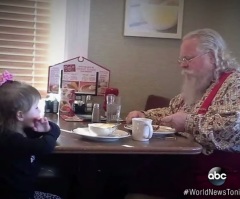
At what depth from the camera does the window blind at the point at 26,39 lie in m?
2.85

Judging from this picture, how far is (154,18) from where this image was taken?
296cm

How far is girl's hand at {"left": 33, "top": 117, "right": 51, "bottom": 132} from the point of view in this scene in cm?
153

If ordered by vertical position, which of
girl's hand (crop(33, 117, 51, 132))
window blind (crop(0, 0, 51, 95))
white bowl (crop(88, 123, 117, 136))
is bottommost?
white bowl (crop(88, 123, 117, 136))

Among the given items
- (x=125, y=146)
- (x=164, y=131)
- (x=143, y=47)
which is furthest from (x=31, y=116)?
(x=143, y=47)

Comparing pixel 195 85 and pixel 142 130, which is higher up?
pixel 195 85

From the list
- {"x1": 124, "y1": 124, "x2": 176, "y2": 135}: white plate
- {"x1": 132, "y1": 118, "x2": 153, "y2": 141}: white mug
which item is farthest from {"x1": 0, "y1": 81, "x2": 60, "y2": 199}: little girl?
{"x1": 124, "y1": 124, "x2": 176, "y2": 135}: white plate

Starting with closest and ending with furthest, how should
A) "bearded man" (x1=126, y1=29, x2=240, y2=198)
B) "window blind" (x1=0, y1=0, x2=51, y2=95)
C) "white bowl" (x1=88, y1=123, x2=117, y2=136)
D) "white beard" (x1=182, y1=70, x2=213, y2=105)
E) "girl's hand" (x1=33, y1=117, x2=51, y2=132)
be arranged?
"girl's hand" (x1=33, y1=117, x2=51, y2=132), "white bowl" (x1=88, y1=123, x2=117, y2=136), "bearded man" (x1=126, y1=29, x2=240, y2=198), "white beard" (x1=182, y1=70, x2=213, y2=105), "window blind" (x1=0, y1=0, x2=51, y2=95)

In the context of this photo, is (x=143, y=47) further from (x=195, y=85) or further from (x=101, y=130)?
(x=101, y=130)

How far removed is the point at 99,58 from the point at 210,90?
1.14 m

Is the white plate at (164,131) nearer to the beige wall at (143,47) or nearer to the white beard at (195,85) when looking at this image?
the white beard at (195,85)

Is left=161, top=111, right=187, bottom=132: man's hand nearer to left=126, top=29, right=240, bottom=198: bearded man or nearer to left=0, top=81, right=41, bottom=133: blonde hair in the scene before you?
left=126, top=29, right=240, bottom=198: bearded man

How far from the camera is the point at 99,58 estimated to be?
2932 mm

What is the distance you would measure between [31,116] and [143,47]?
1.66 m

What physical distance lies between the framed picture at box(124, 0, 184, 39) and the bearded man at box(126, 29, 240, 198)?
83 centimetres
